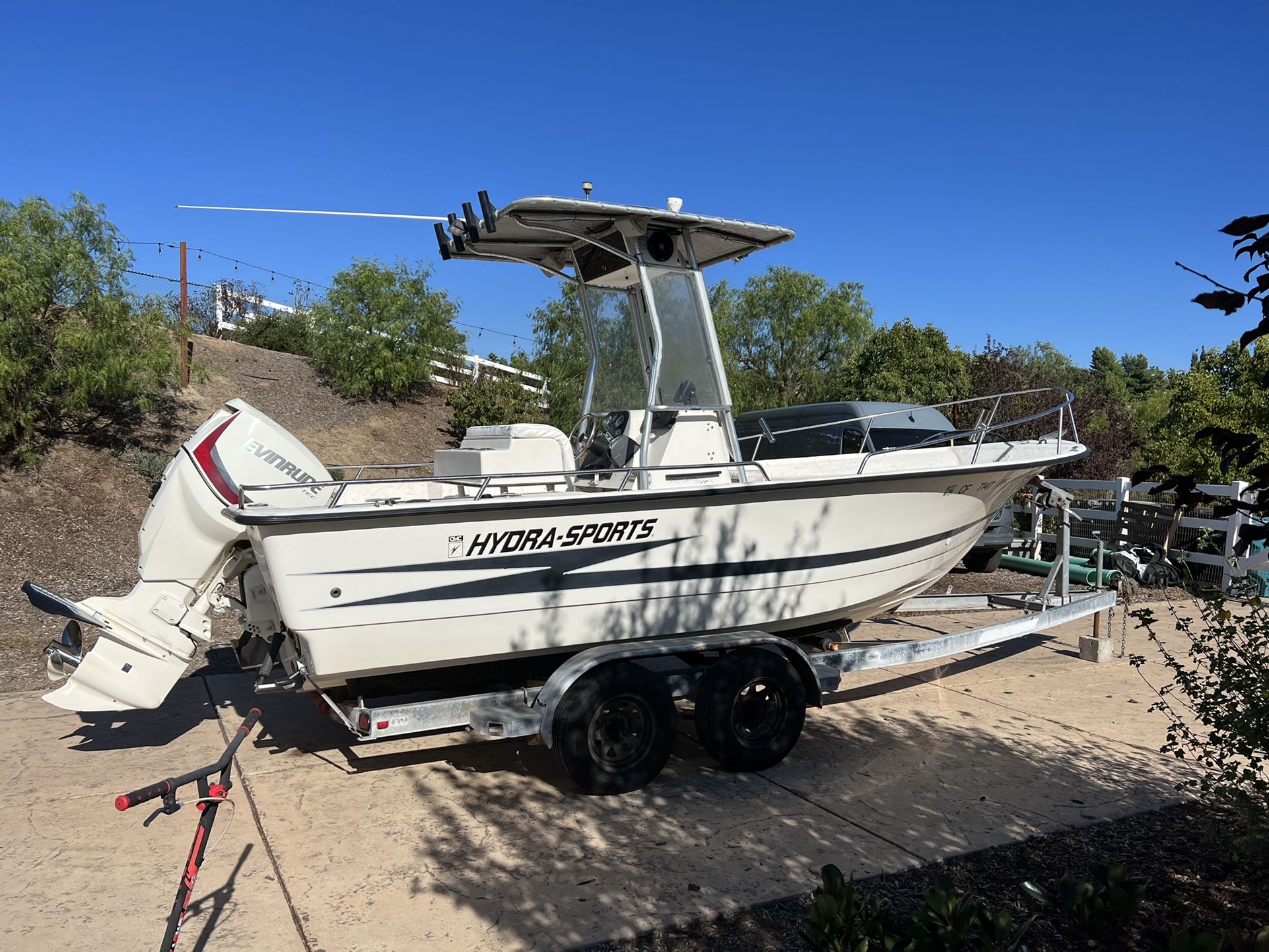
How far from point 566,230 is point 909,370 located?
15.7m

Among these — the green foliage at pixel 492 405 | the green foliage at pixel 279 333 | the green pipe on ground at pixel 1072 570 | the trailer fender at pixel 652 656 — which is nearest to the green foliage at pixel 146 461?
the green foliage at pixel 492 405

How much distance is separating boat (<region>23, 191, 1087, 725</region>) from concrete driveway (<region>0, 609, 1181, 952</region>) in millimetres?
646

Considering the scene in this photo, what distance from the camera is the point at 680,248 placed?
6.07m

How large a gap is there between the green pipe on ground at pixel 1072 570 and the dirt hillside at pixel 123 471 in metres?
9.00

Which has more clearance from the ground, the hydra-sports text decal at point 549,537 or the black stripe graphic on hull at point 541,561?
the hydra-sports text decal at point 549,537

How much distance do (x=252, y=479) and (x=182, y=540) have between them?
489mm

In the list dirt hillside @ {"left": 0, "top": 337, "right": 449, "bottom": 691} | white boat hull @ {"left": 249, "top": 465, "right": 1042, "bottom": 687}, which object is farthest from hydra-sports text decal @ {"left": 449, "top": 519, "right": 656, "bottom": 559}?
dirt hillside @ {"left": 0, "top": 337, "right": 449, "bottom": 691}

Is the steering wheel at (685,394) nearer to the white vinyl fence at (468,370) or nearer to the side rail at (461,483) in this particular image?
the side rail at (461,483)

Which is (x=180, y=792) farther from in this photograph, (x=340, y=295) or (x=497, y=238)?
(x=340, y=295)

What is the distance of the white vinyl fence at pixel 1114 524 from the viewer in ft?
32.9

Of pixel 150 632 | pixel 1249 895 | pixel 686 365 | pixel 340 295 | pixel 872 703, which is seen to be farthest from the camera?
pixel 340 295

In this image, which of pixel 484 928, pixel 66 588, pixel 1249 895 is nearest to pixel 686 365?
pixel 484 928

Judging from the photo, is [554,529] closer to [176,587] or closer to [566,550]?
[566,550]

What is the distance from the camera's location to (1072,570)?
10562 millimetres
